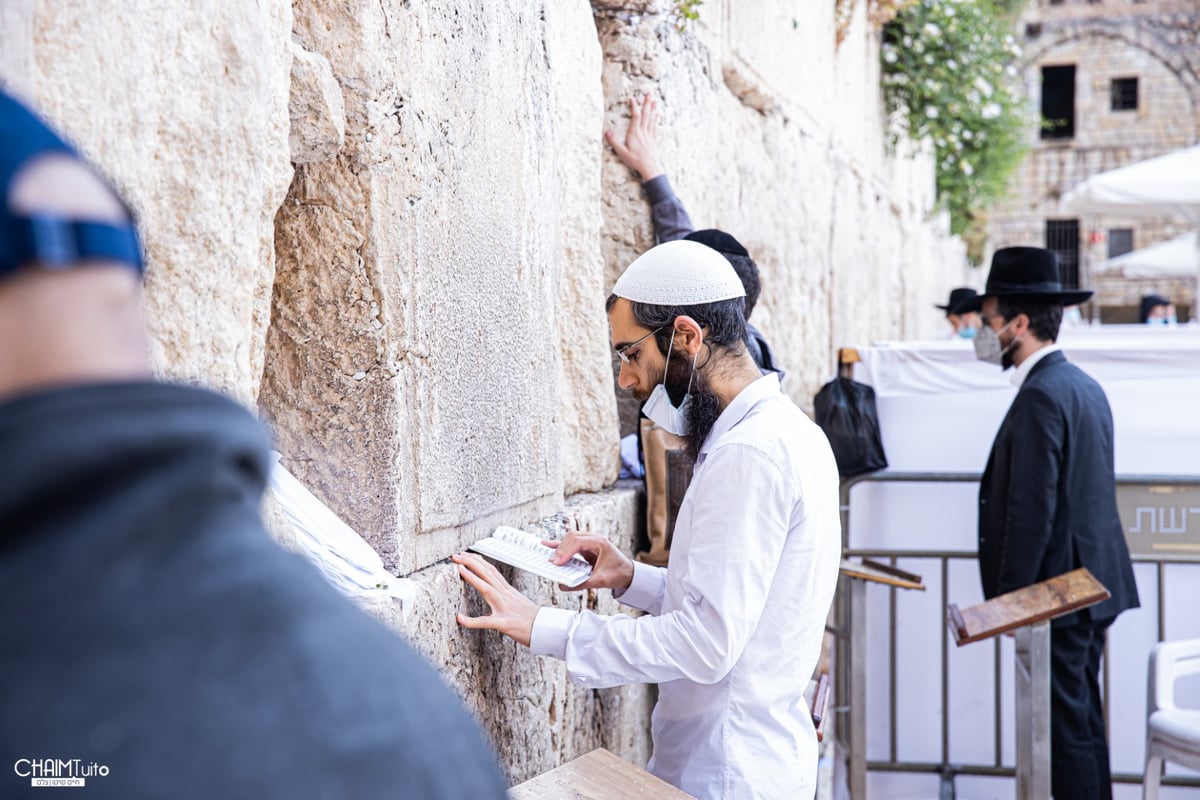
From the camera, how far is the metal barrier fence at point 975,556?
4.19 metres

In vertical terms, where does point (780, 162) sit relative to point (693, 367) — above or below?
above

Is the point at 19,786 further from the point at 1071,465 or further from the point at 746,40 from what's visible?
the point at 746,40

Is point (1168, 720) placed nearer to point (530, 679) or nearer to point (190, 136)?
point (530, 679)

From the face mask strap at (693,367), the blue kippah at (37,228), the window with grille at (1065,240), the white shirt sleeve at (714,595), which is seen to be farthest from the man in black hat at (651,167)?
the window with grille at (1065,240)

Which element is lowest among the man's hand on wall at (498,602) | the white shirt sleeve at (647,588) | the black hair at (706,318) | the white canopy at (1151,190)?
the white shirt sleeve at (647,588)

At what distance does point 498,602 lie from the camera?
78.5 inches

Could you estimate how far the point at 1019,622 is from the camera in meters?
2.95

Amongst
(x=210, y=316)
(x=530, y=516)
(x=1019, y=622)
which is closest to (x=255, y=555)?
(x=210, y=316)

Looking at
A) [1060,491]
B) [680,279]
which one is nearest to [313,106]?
[680,279]

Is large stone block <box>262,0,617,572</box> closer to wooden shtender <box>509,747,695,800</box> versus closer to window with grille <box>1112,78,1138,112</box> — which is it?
wooden shtender <box>509,747,695,800</box>

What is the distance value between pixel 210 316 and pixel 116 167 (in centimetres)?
24

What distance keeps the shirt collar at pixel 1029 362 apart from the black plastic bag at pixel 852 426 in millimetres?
566

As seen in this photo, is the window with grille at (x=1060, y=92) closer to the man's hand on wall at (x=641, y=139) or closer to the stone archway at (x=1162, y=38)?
the stone archway at (x=1162, y=38)

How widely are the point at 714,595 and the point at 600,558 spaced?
452 millimetres
